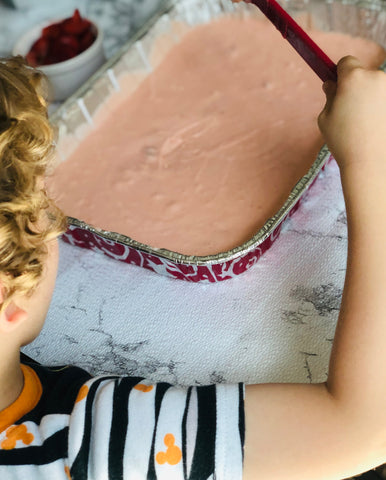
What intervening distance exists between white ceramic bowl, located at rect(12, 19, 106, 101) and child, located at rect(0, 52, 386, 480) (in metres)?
0.44

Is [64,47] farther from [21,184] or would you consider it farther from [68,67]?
[21,184]

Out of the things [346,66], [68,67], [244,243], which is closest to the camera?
[346,66]

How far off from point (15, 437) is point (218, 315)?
0.89 ft

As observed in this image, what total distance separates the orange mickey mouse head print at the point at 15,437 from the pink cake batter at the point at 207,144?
0.99 feet

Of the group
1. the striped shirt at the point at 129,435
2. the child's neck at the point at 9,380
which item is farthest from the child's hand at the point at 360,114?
the child's neck at the point at 9,380

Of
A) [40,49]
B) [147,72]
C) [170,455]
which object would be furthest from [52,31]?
[170,455]

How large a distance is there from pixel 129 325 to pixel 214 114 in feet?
1.22

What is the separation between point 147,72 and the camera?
3.12ft

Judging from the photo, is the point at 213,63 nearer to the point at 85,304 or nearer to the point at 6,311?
the point at 85,304

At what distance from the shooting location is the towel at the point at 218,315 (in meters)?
0.62

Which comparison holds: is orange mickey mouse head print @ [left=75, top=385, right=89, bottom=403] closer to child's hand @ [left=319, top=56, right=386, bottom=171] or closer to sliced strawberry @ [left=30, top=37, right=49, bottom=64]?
child's hand @ [left=319, top=56, right=386, bottom=171]

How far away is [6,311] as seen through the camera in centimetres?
47

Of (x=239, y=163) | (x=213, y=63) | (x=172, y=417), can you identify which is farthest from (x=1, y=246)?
(x=213, y=63)

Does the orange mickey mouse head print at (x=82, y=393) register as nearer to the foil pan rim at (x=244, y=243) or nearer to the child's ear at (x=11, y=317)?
the child's ear at (x=11, y=317)
